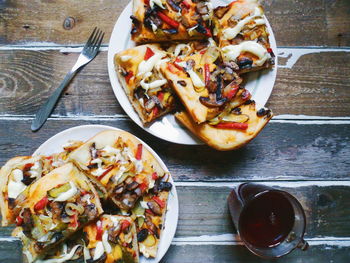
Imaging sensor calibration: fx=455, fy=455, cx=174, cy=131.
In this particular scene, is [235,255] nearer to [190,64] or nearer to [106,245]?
[106,245]

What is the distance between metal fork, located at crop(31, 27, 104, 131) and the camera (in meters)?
3.38

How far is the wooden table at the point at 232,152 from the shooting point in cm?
341

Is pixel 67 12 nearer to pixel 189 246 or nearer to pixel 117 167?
pixel 117 167

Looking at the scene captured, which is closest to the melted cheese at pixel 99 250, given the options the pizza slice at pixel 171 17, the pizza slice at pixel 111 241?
the pizza slice at pixel 111 241

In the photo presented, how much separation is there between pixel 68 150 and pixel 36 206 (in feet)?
1.57

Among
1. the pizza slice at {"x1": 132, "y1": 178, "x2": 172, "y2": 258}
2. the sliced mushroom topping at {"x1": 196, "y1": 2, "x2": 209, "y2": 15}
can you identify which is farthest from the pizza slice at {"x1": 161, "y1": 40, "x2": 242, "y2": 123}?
the pizza slice at {"x1": 132, "y1": 178, "x2": 172, "y2": 258}

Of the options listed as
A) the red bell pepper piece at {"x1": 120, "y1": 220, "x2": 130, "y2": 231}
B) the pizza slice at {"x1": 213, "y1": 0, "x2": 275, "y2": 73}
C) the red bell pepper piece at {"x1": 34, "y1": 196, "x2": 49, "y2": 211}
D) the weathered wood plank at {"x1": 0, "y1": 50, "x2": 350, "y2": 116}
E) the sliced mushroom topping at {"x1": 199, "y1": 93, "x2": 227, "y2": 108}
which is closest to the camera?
the red bell pepper piece at {"x1": 34, "y1": 196, "x2": 49, "y2": 211}

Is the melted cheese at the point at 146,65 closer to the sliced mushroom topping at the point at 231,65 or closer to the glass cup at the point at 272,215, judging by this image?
the sliced mushroom topping at the point at 231,65

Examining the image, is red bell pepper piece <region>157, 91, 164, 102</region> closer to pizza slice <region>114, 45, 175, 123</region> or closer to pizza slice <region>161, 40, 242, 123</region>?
pizza slice <region>114, 45, 175, 123</region>

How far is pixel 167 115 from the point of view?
128 inches

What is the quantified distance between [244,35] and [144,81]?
0.77 meters

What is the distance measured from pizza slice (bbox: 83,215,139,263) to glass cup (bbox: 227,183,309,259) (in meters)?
0.71

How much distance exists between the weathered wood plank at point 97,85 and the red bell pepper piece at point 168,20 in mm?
564

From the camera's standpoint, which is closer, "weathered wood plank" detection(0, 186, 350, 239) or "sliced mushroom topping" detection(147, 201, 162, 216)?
"sliced mushroom topping" detection(147, 201, 162, 216)
